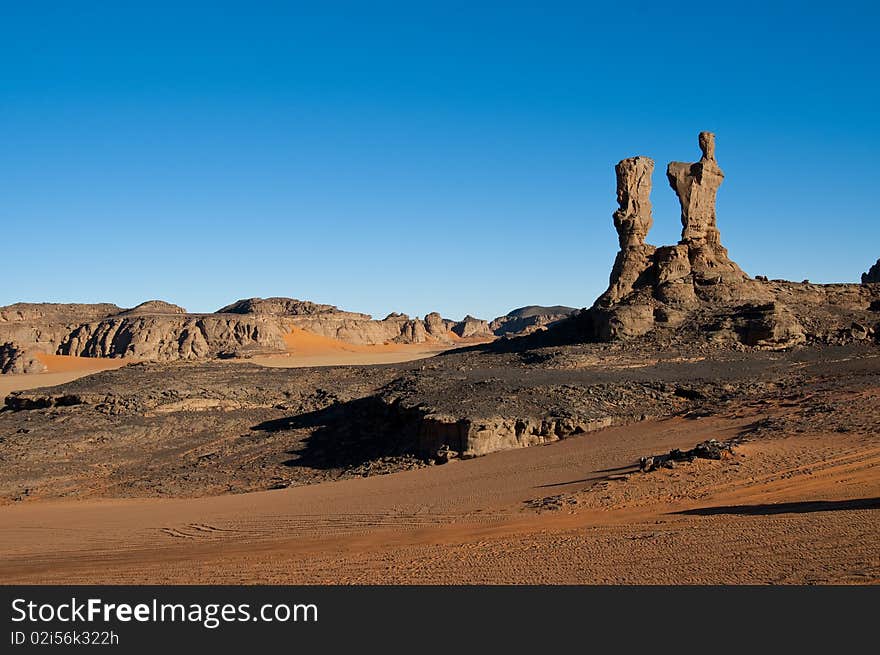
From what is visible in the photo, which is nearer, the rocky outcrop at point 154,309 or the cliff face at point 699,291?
the cliff face at point 699,291

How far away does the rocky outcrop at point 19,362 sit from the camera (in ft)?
166

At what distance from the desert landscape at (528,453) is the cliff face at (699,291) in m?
0.09

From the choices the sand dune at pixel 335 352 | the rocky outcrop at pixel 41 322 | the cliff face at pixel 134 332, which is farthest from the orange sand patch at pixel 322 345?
the rocky outcrop at pixel 41 322

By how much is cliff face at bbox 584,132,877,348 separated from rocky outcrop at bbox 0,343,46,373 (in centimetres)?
3436

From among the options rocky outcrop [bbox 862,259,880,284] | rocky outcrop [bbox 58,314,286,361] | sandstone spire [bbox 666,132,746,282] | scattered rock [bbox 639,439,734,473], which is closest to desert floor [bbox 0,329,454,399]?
rocky outcrop [bbox 58,314,286,361]

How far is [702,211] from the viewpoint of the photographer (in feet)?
110

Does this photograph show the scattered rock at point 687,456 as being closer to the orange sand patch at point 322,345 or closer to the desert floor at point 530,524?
the desert floor at point 530,524

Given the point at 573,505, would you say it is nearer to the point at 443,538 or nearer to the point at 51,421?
the point at 443,538

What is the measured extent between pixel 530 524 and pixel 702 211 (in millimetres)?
24410

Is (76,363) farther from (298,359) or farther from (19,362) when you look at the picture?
(298,359)

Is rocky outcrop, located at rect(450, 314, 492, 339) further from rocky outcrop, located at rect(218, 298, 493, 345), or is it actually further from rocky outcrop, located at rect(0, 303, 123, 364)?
rocky outcrop, located at rect(0, 303, 123, 364)

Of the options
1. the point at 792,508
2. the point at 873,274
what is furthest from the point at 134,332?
the point at 792,508
